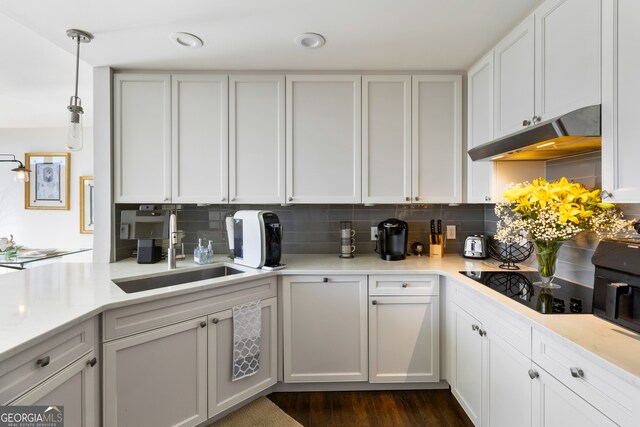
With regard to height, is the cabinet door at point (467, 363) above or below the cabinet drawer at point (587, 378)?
below

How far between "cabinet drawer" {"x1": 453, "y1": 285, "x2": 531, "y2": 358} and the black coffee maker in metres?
0.58

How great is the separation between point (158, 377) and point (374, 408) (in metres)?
1.33

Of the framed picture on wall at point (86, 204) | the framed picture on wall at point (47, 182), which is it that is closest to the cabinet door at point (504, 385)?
the framed picture on wall at point (86, 204)

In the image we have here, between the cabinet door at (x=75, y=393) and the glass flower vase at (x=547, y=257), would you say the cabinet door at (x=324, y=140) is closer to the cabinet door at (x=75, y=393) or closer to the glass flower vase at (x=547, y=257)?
the glass flower vase at (x=547, y=257)

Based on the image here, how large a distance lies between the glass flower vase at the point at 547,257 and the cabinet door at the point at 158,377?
1816mm

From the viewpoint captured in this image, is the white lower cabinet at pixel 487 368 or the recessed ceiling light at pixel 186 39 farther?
the recessed ceiling light at pixel 186 39

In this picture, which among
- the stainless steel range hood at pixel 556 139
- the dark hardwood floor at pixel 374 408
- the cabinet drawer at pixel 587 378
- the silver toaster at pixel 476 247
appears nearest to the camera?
the cabinet drawer at pixel 587 378

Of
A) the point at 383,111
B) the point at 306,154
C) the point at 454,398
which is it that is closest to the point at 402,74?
the point at 383,111

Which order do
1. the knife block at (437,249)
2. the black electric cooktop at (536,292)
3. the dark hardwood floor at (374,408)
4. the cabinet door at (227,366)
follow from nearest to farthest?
the black electric cooktop at (536,292) < the cabinet door at (227,366) < the dark hardwood floor at (374,408) < the knife block at (437,249)

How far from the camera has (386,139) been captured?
2.36 metres

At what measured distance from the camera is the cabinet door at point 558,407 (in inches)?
38.3

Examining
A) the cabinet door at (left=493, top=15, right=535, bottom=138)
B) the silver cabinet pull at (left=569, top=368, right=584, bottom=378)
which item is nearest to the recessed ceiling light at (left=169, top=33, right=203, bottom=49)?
the cabinet door at (left=493, top=15, right=535, bottom=138)

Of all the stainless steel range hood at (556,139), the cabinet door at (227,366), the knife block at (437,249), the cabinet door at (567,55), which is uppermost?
the cabinet door at (567,55)

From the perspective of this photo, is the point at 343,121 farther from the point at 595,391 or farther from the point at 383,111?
the point at 595,391
